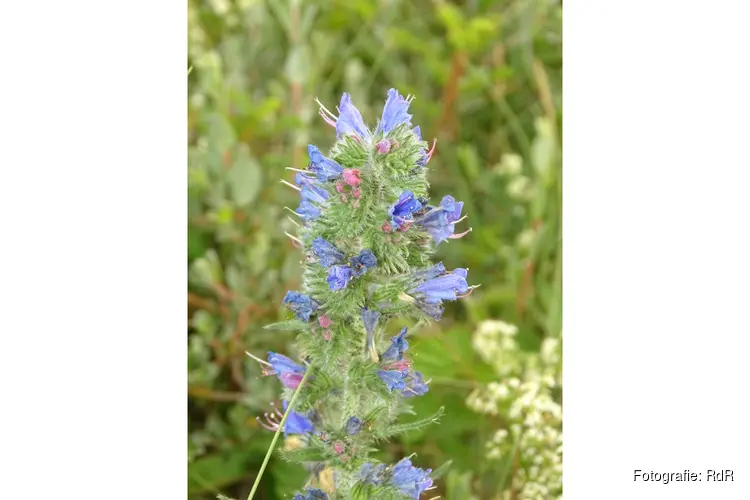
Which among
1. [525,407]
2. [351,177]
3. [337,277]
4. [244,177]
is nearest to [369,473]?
[337,277]

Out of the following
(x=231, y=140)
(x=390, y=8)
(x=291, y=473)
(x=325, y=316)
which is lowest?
(x=291, y=473)

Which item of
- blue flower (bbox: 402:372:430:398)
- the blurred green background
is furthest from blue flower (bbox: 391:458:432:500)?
the blurred green background

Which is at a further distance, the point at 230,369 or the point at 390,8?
the point at 390,8

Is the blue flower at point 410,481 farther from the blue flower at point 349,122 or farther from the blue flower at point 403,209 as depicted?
the blue flower at point 349,122
